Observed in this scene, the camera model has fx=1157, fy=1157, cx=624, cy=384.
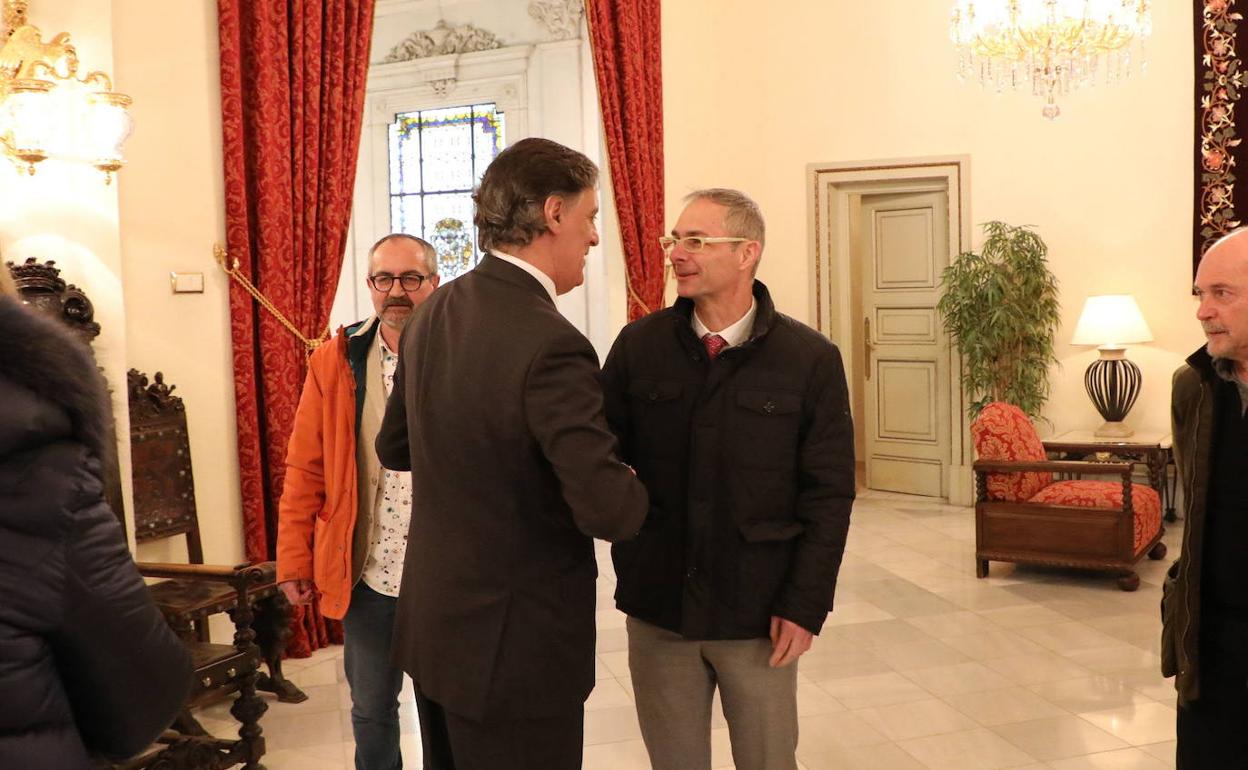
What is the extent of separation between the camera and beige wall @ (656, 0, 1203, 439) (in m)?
8.08

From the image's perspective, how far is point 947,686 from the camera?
4.70 m

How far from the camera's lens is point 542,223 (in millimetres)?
2021

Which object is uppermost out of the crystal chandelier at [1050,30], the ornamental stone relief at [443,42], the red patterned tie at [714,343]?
the ornamental stone relief at [443,42]

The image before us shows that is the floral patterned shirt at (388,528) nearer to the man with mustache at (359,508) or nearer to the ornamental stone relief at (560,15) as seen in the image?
the man with mustache at (359,508)

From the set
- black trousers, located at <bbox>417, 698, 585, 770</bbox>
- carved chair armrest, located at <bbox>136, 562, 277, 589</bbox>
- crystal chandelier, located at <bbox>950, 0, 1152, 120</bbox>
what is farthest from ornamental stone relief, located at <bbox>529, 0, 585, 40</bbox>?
black trousers, located at <bbox>417, 698, 585, 770</bbox>

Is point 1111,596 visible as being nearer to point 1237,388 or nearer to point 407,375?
point 1237,388

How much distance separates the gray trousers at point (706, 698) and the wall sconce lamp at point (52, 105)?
103 inches

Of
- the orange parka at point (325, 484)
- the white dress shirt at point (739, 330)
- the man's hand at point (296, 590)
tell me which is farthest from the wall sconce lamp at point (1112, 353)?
the man's hand at point (296, 590)

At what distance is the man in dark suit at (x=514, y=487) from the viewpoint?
1.92 metres

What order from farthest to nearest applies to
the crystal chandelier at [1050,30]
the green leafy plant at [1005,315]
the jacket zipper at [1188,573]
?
the green leafy plant at [1005,315] → the crystal chandelier at [1050,30] → the jacket zipper at [1188,573]

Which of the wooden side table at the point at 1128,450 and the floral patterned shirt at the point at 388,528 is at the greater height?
the floral patterned shirt at the point at 388,528

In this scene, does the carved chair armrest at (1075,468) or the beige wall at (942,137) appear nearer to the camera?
the carved chair armrest at (1075,468)

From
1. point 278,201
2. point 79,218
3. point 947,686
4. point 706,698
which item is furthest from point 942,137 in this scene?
point 706,698

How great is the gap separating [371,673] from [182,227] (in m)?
2.45
